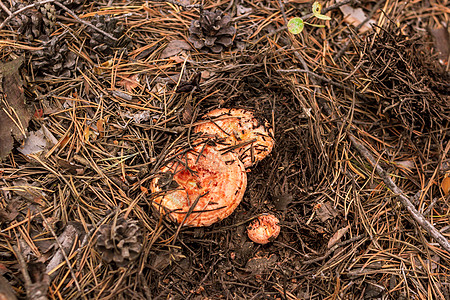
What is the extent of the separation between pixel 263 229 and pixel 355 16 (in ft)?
8.86

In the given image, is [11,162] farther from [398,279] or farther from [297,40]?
[398,279]

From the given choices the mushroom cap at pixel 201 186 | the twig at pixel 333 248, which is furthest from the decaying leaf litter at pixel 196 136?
the mushroom cap at pixel 201 186

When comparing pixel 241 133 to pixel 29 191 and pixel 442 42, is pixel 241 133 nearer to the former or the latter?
pixel 29 191

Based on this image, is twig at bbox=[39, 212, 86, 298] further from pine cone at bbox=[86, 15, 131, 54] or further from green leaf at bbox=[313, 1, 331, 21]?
green leaf at bbox=[313, 1, 331, 21]

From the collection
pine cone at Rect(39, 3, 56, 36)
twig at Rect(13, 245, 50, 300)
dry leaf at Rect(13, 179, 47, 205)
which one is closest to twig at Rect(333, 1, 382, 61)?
pine cone at Rect(39, 3, 56, 36)

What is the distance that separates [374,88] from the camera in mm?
3393

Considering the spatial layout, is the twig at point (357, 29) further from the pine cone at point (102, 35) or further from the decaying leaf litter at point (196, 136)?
the pine cone at point (102, 35)

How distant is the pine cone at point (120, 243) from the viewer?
94.7 inches

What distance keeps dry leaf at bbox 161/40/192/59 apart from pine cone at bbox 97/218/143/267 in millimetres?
1729

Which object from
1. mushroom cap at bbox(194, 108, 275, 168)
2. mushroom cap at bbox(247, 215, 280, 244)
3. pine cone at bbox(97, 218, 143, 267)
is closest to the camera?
pine cone at bbox(97, 218, 143, 267)

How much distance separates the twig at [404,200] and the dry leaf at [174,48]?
1870 mm

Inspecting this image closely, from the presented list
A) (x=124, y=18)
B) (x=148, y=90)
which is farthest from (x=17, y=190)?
(x=124, y=18)

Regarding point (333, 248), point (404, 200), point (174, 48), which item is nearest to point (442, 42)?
point (404, 200)

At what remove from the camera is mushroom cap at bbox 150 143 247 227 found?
2.65 m
